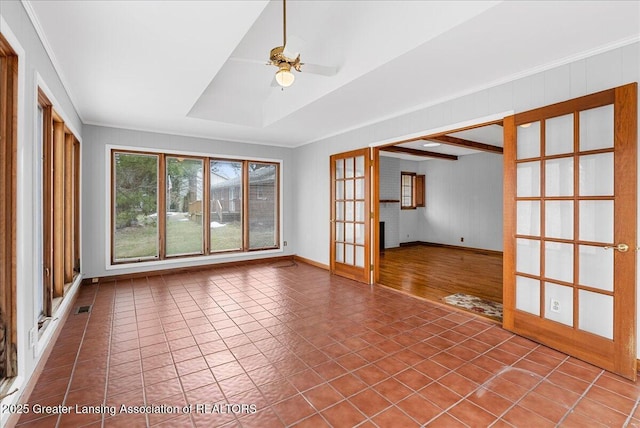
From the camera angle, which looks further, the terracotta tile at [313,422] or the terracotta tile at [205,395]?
the terracotta tile at [205,395]

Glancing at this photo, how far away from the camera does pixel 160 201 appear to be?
5.43 m

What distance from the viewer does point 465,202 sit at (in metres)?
8.30

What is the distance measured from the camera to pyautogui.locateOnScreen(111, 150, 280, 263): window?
17.1 feet

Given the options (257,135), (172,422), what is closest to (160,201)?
(257,135)

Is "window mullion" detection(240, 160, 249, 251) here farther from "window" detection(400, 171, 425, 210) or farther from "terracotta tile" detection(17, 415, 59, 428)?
"window" detection(400, 171, 425, 210)

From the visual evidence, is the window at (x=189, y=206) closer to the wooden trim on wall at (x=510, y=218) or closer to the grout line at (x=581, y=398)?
the wooden trim on wall at (x=510, y=218)

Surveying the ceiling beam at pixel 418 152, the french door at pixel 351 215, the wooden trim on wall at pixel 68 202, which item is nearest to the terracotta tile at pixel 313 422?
the french door at pixel 351 215

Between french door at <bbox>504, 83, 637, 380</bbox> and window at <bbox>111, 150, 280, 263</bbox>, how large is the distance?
4.75 meters

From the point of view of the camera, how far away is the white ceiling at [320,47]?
2109 millimetres

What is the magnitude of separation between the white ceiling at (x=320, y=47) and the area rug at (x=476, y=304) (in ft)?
8.35

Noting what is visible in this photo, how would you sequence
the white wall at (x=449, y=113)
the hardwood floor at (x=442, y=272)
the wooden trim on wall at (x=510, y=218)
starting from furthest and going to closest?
the hardwood floor at (x=442, y=272) → the wooden trim on wall at (x=510, y=218) → the white wall at (x=449, y=113)

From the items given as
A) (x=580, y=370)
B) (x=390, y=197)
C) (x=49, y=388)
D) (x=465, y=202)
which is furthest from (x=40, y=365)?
(x=465, y=202)

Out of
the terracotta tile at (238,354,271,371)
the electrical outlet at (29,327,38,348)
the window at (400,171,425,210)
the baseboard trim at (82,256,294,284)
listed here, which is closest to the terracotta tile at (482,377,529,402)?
the terracotta tile at (238,354,271,371)

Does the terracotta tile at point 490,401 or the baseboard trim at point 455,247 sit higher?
the baseboard trim at point 455,247
